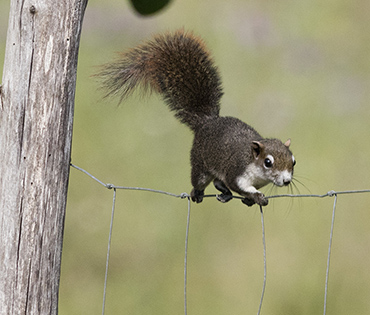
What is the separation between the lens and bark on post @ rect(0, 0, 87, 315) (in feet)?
5.69


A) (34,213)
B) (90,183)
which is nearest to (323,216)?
(90,183)

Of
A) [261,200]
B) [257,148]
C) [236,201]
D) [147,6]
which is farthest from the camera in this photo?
[236,201]

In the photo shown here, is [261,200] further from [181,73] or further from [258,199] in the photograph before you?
[181,73]

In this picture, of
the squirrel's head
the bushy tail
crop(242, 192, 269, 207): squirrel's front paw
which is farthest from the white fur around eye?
the bushy tail

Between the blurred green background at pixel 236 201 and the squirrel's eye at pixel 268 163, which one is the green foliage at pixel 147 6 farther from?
the blurred green background at pixel 236 201

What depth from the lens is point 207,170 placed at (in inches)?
107

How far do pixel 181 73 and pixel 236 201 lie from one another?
6.12 feet

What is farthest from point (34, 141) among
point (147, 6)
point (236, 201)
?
point (236, 201)

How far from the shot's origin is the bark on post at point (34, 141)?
1733mm

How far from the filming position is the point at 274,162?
7.83ft

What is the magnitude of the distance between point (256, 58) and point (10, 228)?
457cm

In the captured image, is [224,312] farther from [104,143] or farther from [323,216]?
[104,143]

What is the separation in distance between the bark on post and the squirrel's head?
0.92m

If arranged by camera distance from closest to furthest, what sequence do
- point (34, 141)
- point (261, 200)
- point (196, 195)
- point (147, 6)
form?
1. point (34, 141)
2. point (147, 6)
3. point (261, 200)
4. point (196, 195)
